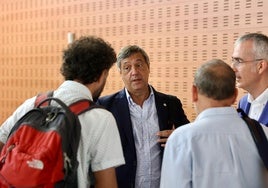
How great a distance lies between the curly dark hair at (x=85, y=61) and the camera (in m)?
1.69

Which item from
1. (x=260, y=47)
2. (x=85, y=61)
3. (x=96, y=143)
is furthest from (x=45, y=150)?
(x=260, y=47)

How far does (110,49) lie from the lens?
1.77m

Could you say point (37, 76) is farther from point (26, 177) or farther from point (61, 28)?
point (26, 177)

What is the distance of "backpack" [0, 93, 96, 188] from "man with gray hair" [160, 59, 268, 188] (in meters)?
0.41

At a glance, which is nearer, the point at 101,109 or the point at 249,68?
the point at 101,109

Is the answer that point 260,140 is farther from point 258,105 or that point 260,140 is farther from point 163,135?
point 163,135

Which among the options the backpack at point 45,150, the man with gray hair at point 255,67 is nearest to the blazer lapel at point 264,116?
the man with gray hair at point 255,67

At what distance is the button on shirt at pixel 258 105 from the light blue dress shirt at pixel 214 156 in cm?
79

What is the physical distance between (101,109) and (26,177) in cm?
42

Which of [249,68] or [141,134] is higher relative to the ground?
[249,68]

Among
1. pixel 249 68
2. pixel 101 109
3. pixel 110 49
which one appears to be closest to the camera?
pixel 101 109

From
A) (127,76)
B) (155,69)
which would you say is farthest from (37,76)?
(127,76)

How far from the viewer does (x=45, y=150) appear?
1.50 meters

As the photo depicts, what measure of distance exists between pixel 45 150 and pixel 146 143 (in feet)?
3.50
